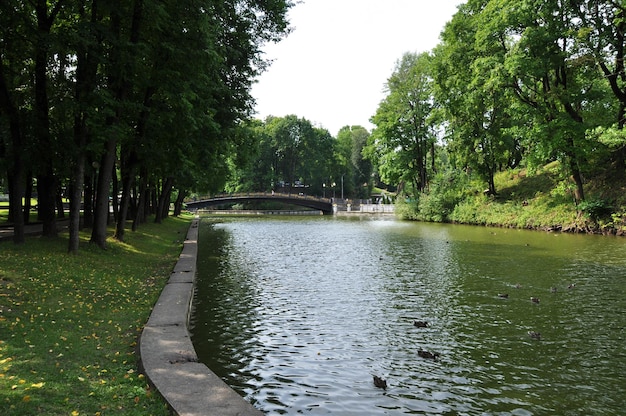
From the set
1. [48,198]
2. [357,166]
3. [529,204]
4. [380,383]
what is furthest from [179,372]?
[357,166]

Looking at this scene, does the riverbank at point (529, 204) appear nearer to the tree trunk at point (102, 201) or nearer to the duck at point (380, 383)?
the duck at point (380, 383)

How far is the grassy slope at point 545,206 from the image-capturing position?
2922 cm

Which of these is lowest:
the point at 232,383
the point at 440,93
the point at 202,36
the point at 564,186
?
the point at 232,383

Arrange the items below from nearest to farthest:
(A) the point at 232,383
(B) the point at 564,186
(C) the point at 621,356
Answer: (A) the point at 232,383
(C) the point at 621,356
(B) the point at 564,186

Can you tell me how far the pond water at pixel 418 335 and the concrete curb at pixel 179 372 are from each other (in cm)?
61

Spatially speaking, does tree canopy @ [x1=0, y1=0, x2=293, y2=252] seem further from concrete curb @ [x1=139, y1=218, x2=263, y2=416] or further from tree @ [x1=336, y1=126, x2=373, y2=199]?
tree @ [x1=336, y1=126, x2=373, y2=199]

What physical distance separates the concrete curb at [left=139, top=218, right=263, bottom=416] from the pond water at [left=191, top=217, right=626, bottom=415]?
2.02 feet

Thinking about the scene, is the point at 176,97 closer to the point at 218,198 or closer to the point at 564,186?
the point at 564,186

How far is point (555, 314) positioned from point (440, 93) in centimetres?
3379

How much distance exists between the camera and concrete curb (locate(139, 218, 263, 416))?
5.05 metres

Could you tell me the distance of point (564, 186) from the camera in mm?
32562

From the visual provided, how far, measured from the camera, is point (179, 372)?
6117mm

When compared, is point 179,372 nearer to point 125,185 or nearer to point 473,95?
point 125,185

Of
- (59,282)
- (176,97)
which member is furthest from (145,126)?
(59,282)
